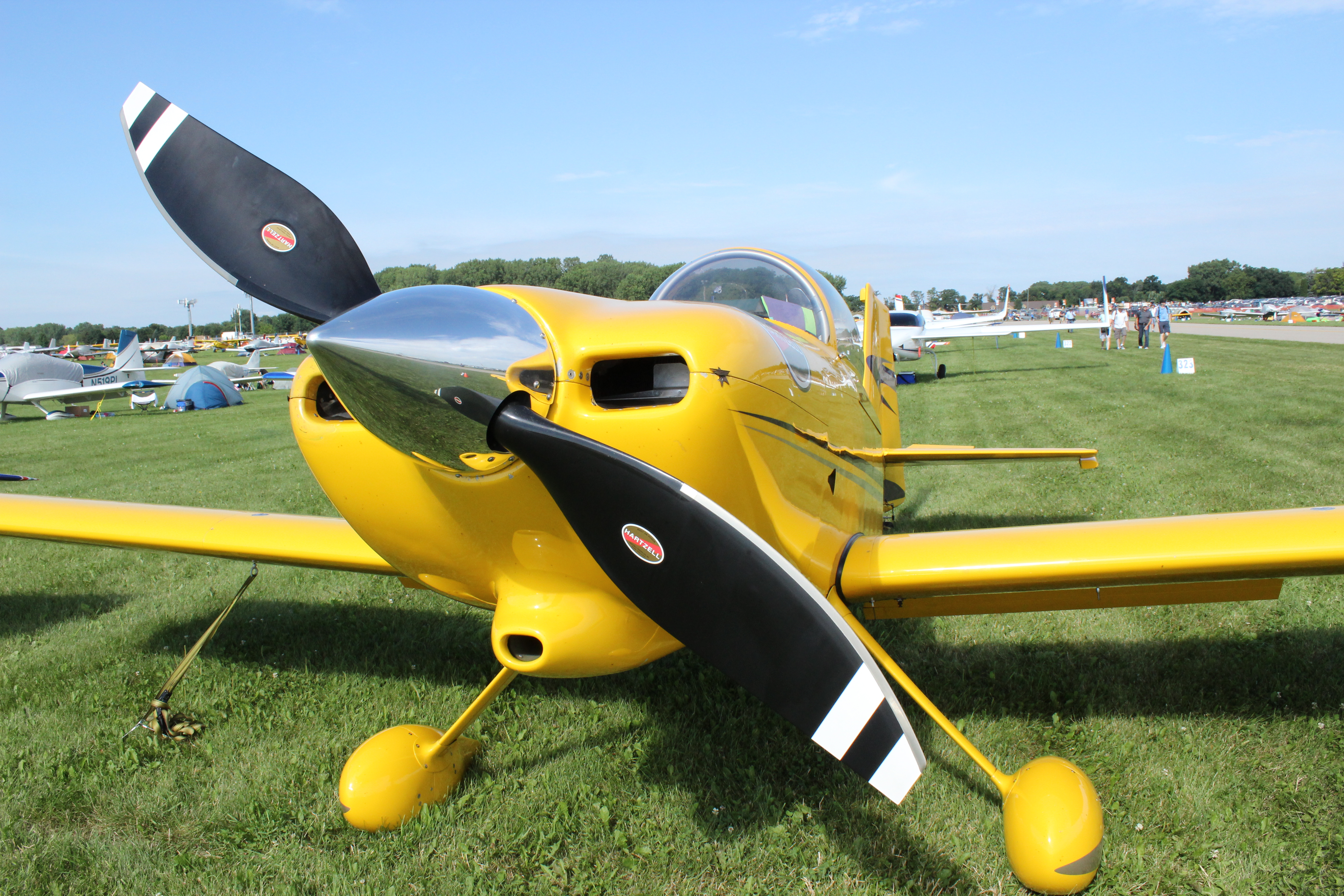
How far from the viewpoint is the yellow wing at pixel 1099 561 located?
2.79m

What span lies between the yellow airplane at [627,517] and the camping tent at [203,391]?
21.7 meters

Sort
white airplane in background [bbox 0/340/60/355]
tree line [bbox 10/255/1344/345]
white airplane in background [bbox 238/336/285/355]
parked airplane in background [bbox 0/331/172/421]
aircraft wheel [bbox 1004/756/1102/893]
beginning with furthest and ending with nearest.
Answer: tree line [bbox 10/255/1344/345]
white airplane in background [bbox 238/336/285/355]
white airplane in background [bbox 0/340/60/355]
parked airplane in background [bbox 0/331/172/421]
aircraft wheel [bbox 1004/756/1102/893]

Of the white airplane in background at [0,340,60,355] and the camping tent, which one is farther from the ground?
the white airplane in background at [0,340,60,355]

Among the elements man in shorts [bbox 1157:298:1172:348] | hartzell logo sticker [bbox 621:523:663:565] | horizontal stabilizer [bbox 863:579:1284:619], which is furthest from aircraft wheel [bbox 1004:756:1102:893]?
man in shorts [bbox 1157:298:1172:348]

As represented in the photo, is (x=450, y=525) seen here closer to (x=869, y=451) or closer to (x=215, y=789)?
(x=215, y=789)

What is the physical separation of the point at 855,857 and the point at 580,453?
187 cm

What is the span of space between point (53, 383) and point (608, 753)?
90.1ft

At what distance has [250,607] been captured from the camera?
5.35m

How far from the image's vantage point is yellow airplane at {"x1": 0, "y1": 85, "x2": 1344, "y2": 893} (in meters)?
1.89

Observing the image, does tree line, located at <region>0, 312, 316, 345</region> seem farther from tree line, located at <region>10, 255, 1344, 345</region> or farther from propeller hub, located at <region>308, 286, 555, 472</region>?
propeller hub, located at <region>308, 286, 555, 472</region>

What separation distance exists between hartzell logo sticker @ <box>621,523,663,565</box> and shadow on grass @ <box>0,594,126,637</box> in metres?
4.99

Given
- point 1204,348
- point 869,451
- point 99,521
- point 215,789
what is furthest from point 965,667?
point 1204,348

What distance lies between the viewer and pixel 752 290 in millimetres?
3830

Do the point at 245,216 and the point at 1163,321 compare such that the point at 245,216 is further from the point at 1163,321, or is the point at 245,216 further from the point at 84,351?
the point at 84,351
